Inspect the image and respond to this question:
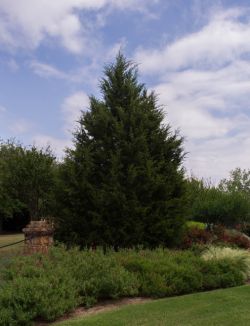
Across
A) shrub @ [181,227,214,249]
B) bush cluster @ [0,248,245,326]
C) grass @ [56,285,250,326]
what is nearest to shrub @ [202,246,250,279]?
bush cluster @ [0,248,245,326]

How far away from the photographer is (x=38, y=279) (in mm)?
8055

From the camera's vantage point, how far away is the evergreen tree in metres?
13.7

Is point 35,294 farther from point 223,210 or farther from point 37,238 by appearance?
point 223,210

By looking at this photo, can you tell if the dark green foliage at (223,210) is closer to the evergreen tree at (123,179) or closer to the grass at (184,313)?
the evergreen tree at (123,179)

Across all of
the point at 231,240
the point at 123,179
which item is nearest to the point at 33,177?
the point at 123,179

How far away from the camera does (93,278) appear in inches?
339

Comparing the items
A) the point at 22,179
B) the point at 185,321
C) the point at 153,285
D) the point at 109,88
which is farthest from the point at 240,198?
the point at 185,321

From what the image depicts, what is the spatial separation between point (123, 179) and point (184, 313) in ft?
22.4

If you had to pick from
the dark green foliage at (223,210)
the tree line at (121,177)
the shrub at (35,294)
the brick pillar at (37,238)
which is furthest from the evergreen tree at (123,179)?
the dark green foliage at (223,210)

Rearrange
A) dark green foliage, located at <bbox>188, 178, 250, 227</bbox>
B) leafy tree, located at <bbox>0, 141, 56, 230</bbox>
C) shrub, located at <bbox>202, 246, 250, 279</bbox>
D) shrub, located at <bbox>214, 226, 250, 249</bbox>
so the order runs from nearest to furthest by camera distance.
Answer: shrub, located at <bbox>202, 246, 250, 279</bbox>, shrub, located at <bbox>214, 226, 250, 249</bbox>, leafy tree, located at <bbox>0, 141, 56, 230</bbox>, dark green foliage, located at <bbox>188, 178, 250, 227</bbox>

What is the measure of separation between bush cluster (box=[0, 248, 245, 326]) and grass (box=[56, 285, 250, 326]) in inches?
19.8

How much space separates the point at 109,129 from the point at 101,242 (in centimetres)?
329

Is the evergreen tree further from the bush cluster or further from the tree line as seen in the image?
the bush cluster

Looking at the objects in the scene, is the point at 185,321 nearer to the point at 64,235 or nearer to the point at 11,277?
the point at 11,277
